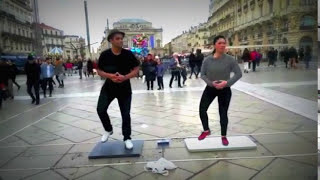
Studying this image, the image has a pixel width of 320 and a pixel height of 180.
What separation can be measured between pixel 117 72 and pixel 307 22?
6.82 feet

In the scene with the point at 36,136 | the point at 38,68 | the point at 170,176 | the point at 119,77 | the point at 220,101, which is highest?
the point at 38,68

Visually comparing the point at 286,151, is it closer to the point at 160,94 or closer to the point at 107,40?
the point at 107,40

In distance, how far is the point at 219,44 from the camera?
3.29 metres

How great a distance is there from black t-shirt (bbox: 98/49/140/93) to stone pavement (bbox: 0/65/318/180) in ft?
1.18

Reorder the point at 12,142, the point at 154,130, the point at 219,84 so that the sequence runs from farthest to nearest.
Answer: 1. the point at 154,130
2. the point at 12,142
3. the point at 219,84

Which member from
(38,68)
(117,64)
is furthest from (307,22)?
(38,68)

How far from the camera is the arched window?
318cm

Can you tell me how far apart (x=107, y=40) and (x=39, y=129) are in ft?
5.35

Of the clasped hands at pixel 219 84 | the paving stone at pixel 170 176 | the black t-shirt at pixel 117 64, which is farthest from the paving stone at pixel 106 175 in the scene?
the clasped hands at pixel 219 84

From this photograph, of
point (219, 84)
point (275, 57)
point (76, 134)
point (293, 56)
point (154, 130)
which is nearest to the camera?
point (219, 84)

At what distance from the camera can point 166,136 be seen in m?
4.08

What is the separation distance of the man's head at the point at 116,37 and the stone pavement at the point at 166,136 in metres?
0.60

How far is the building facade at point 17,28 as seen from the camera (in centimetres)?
332

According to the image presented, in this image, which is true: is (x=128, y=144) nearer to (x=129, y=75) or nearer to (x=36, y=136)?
(x=129, y=75)
